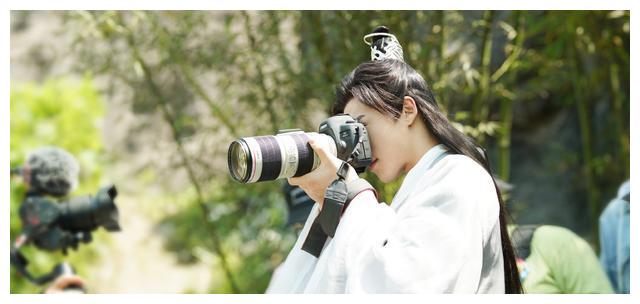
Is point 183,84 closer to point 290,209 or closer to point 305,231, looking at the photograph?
point 290,209

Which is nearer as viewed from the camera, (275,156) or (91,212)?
(275,156)

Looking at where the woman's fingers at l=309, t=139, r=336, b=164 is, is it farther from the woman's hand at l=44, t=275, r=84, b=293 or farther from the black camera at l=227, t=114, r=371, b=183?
the woman's hand at l=44, t=275, r=84, b=293

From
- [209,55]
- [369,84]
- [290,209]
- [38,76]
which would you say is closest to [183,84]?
[209,55]

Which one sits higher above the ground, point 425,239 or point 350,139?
point 350,139

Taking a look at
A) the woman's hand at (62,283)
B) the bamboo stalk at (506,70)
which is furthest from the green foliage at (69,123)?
the bamboo stalk at (506,70)

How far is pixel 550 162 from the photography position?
5.20 metres

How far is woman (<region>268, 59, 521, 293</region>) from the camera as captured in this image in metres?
1.31

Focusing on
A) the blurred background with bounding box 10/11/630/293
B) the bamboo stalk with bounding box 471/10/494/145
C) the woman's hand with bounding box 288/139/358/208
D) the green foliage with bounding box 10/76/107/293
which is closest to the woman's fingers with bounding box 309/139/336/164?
the woman's hand with bounding box 288/139/358/208

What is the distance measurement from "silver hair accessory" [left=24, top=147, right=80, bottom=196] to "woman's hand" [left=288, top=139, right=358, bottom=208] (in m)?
1.29

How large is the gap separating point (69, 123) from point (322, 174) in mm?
3868

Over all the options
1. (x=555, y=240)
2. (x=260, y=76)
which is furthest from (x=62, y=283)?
(x=555, y=240)

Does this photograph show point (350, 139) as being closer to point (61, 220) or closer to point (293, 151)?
point (293, 151)

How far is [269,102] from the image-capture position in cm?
339

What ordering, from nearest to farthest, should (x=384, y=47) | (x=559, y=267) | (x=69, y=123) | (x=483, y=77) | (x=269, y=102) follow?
(x=384, y=47), (x=559, y=267), (x=483, y=77), (x=269, y=102), (x=69, y=123)
